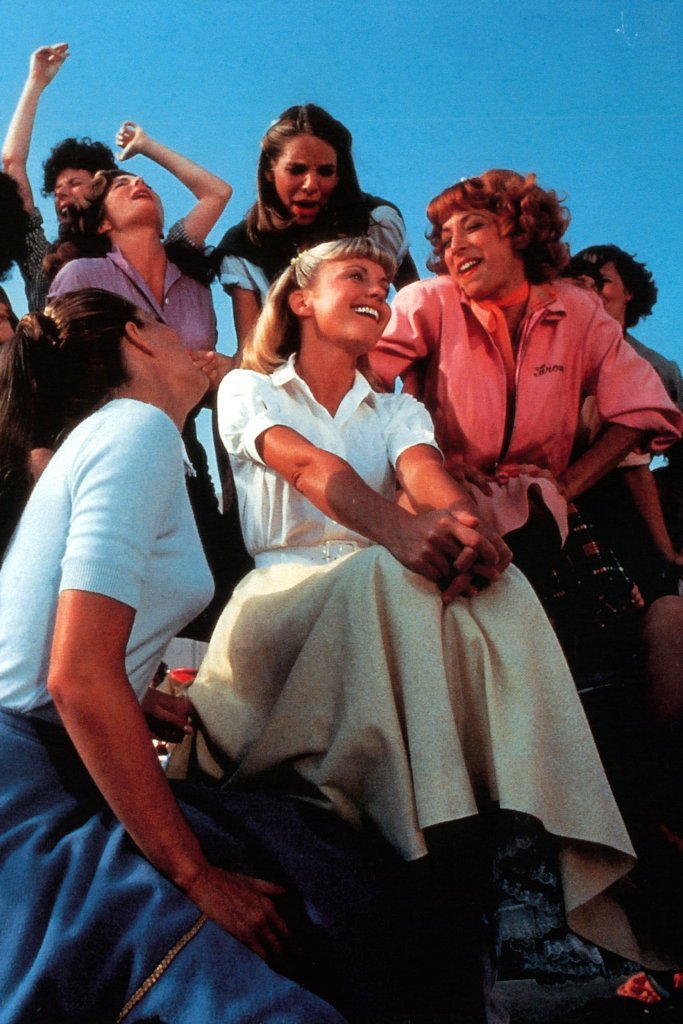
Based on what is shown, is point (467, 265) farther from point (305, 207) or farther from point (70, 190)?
point (70, 190)

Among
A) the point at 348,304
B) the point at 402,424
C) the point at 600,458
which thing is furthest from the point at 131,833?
the point at 600,458

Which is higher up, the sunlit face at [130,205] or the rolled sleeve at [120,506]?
the sunlit face at [130,205]

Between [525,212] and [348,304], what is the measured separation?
710 mm

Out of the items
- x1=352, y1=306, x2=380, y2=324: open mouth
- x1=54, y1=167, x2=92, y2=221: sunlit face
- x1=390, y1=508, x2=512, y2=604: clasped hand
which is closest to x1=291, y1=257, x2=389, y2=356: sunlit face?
x1=352, y1=306, x2=380, y2=324: open mouth

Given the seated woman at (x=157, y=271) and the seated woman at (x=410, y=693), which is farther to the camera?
the seated woman at (x=157, y=271)

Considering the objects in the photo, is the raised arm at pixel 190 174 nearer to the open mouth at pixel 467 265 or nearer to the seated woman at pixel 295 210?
the seated woman at pixel 295 210

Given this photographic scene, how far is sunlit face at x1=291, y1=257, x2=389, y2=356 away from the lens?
246cm

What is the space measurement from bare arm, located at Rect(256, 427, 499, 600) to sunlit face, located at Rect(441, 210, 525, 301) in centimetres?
91

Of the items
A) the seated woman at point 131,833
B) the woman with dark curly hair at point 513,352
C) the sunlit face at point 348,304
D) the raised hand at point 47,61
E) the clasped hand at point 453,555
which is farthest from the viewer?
the raised hand at point 47,61

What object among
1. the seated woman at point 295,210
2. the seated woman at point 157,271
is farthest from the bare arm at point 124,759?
the seated woman at point 295,210

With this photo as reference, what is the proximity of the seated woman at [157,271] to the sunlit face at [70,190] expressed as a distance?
1.8 inches

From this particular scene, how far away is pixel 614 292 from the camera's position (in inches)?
135

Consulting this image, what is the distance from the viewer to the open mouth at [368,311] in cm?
247

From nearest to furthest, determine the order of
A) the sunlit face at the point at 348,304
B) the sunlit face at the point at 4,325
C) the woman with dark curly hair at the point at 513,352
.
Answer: the sunlit face at the point at 348,304 → the woman with dark curly hair at the point at 513,352 → the sunlit face at the point at 4,325
